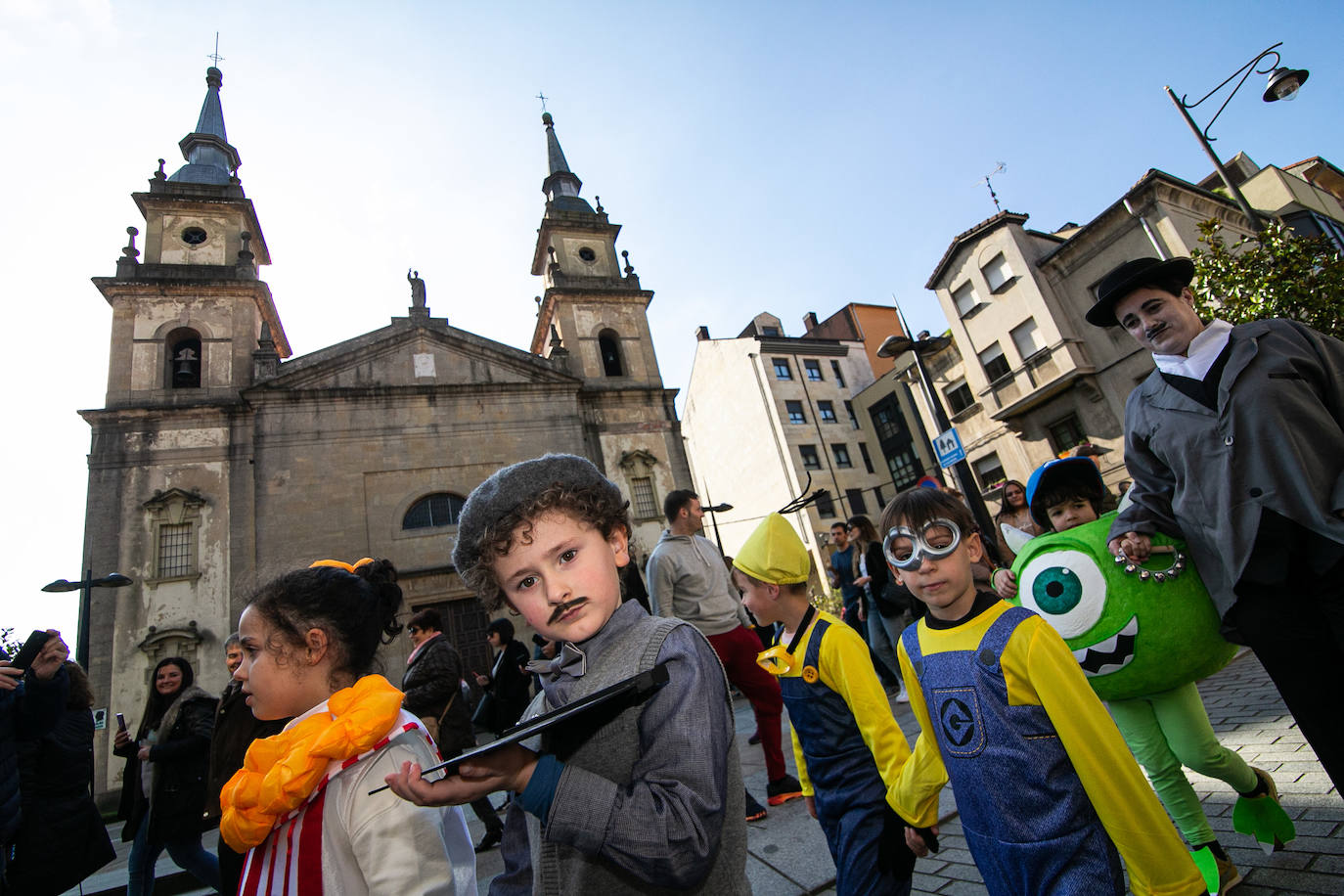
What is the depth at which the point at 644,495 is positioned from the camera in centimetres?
1792

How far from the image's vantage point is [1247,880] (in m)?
2.31

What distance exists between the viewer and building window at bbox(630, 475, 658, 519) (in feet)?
57.6

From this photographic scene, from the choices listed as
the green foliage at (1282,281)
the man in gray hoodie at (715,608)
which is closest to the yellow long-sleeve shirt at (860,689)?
the man in gray hoodie at (715,608)

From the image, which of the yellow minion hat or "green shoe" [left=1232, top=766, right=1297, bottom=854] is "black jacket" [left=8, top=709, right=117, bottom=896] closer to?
the yellow minion hat

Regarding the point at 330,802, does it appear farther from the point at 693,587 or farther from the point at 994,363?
the point at 994,363

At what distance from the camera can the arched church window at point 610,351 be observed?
66.4ft

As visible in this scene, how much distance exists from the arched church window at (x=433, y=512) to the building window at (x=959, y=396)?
767 inches

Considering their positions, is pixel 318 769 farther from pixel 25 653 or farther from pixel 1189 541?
pixel 25 653

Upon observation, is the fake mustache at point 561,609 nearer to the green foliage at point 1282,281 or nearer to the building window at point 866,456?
the green foliage at point 1282,281

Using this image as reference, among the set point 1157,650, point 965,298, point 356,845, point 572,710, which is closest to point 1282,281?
point 1157,650

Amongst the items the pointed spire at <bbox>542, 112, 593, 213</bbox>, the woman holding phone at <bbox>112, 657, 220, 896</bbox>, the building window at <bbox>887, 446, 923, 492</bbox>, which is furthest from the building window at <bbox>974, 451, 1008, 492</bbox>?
the woman holding phone at <bbox>112, 657, 220, 896</bbox>

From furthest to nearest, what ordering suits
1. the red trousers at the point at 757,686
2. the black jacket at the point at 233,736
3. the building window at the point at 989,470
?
1. the building window at the point at 989,470
2. the red trousers at the point at 757,686
3. the black jacket at the point at 233,736

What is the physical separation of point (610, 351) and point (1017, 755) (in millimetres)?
19455

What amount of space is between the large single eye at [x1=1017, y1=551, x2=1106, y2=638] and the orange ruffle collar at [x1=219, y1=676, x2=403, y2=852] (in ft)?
8.04
